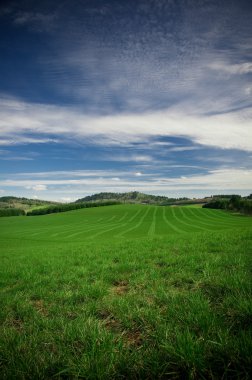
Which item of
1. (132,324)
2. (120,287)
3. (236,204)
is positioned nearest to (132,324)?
(132,324)

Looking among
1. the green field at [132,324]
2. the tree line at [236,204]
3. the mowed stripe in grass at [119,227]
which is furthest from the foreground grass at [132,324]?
the tree line at [236,204]

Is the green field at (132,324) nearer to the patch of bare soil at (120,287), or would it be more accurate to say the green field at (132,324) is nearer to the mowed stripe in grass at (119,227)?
the patch of bare soil at (120,287)

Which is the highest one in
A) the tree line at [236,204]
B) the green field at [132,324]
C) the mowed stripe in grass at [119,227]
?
the green field at [132,324]

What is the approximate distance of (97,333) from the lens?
12.3 ft

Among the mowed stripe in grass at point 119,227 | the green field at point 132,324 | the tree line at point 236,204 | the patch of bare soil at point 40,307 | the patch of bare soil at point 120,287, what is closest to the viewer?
the green field at point 132,324

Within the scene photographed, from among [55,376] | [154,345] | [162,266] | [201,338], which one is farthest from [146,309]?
[162,266]

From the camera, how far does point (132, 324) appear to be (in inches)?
168

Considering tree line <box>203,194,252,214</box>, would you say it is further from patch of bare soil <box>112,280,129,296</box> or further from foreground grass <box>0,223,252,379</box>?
foreground grass <box>0,223,252,379</box>

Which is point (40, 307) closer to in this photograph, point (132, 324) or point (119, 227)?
point (132, 324)

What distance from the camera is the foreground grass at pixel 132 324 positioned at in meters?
2.97

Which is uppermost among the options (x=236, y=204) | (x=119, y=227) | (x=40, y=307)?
(x=40, y=307)

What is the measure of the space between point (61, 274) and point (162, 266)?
11.3 feet

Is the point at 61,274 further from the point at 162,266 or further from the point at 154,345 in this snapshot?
the point at 154,345

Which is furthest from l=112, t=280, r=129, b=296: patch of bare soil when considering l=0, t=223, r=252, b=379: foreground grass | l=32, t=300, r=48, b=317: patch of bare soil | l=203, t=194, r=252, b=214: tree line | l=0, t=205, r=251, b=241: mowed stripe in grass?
l=203, t=194, r=252, b=214: tree line
